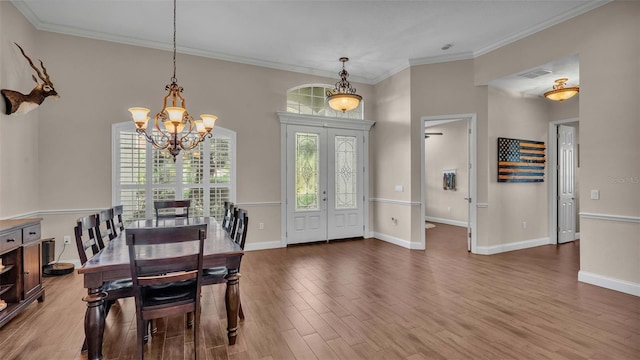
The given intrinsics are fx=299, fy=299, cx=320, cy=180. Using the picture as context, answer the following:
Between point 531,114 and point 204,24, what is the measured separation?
5938mm

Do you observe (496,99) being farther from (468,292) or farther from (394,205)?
(468,292)

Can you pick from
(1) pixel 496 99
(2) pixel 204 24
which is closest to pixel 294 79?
(2) pixel 204 24

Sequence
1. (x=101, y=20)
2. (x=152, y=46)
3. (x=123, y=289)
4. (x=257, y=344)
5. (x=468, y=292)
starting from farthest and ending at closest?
1. (x=152, y=46)
2. (x=101, y=20)
3. (x=468, y=292)
4. (x=257, y=344)
5. (x=123, y=289)

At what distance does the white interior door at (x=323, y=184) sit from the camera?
19.1 feet

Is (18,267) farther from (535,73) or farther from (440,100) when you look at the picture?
(535,73)

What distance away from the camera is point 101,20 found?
412cm

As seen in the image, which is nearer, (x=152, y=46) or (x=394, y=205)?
(x=152, y=46)

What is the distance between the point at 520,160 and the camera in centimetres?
547

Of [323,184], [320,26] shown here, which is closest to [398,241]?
[323,184]

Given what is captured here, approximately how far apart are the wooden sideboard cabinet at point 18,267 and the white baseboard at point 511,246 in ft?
19.8

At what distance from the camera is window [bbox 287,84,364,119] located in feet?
19.2

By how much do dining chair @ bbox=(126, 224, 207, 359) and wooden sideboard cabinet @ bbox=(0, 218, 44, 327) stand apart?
1.56 m

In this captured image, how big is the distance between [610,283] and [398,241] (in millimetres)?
2986

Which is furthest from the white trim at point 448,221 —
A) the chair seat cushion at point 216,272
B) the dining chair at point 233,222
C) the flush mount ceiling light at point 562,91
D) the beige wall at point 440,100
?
the chair seat cushion at point 216,272
